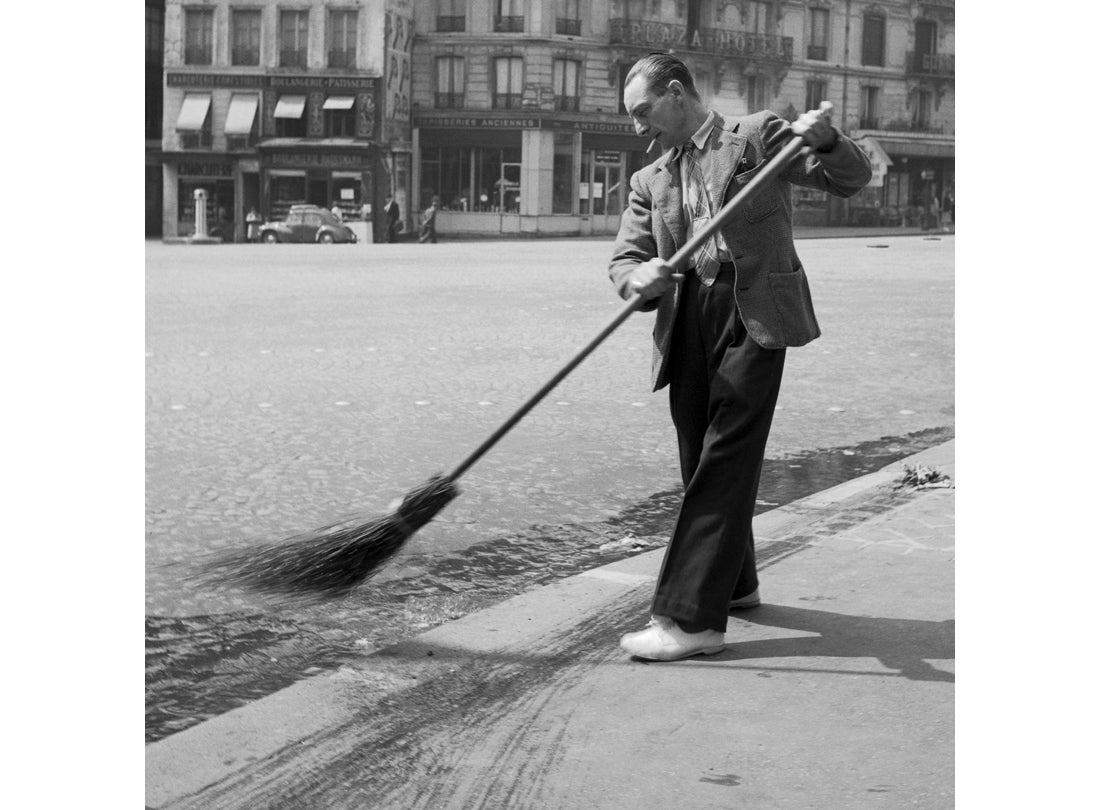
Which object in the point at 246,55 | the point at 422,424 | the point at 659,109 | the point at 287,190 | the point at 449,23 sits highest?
the point at 449,23

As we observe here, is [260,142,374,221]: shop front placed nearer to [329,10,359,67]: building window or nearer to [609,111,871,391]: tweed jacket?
[329,10,359,67]: building window

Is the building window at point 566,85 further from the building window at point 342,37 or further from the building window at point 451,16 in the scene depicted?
the building window at point 342,37

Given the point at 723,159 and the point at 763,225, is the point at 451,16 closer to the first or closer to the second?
the point at 723,159

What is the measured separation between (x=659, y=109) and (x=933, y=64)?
1.61 m

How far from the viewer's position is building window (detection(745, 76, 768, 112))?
165 inches

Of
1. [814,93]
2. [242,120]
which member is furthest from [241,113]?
[814,93]

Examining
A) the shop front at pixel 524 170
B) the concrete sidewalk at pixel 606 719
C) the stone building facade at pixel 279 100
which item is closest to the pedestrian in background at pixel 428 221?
the shop front at pixel 524 170

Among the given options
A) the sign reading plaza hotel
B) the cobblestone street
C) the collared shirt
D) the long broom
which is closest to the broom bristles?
the long broom

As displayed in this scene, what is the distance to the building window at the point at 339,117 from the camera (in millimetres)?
4871

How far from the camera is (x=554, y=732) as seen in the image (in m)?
2.99

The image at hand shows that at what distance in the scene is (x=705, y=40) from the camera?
14.9ft

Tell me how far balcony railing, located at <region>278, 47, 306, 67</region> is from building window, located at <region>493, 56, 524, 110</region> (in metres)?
0.69
